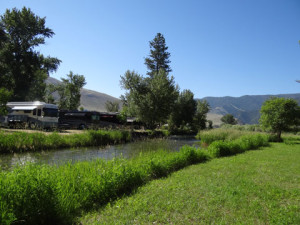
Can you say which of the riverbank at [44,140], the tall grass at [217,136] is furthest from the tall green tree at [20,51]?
the tall grass at [217,136]

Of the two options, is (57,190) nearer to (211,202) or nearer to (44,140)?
(211,202)

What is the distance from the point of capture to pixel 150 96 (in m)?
28.9

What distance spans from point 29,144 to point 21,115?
42.0ft

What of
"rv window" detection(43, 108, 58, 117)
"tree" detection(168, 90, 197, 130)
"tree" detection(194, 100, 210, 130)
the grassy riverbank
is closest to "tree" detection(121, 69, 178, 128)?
"tree" detection(168, 90, 197, 130)

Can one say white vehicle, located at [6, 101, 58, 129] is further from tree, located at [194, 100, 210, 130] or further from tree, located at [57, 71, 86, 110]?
tree, located at [194, 100, 210, 130]

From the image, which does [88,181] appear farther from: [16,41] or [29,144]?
Answer: [16,41]

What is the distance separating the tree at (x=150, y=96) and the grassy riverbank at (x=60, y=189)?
22726 mm

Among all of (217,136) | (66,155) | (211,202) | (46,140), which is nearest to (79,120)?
(46,140)

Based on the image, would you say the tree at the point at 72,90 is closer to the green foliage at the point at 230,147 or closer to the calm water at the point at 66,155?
the calm water at the point at 66,155

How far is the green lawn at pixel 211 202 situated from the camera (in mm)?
3490

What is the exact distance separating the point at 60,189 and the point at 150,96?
25685 mm

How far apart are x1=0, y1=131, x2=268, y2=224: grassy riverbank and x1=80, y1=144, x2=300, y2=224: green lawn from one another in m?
0.36

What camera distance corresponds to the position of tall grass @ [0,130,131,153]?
10.7 meters

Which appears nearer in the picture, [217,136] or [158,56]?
[217,136]
